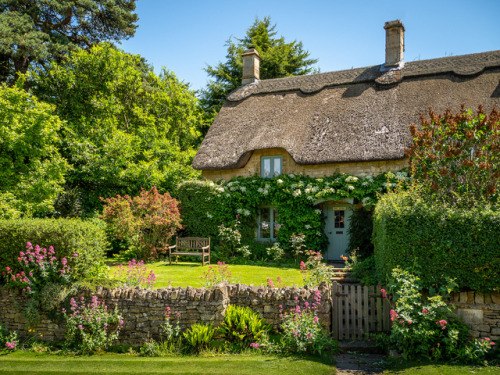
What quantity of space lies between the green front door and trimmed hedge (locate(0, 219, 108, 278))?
9.22 metres

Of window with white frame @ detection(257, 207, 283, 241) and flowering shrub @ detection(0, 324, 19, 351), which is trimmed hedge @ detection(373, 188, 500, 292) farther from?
window with white frame @ detection(257, 207, 283, 241)

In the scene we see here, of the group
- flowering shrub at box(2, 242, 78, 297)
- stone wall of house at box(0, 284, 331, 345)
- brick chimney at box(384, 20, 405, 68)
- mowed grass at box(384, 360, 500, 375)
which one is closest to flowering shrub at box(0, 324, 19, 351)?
flowering shrub at box(2, 242, 78, 297)

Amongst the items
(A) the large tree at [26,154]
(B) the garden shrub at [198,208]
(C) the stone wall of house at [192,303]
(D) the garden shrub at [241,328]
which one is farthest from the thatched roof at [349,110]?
(D) the garden shrub at [241,328]

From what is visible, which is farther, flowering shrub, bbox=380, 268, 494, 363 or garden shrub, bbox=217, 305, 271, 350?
garden shrub, bbox=217, 305, 271, 350

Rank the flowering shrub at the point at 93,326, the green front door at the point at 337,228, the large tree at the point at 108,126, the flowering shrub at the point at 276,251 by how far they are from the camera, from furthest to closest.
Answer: the large tree at the point at 108,126 < the green front door at the point at 337,228 < the flowering shrub at the point at 276,251 < the flowering shrub at the point at 93,326

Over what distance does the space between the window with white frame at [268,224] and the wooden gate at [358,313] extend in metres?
8.07

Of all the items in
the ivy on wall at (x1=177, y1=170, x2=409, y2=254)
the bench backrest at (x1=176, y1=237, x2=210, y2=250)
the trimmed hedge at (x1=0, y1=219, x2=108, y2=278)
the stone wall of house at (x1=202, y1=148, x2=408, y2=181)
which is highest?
the stone wall of house at (x1=202, y1=148, x2=408, y2=181)

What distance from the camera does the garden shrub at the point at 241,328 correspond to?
251 inches

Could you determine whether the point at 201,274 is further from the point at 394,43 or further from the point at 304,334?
the point at 394,43

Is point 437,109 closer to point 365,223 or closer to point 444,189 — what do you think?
point 365,223

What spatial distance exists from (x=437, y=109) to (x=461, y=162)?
643 centimetres

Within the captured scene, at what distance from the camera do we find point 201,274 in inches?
427

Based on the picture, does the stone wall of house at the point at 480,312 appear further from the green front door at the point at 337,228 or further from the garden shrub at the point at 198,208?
the garden shrub at the point at 198,208

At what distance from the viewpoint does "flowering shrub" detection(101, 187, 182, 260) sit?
12945 mm
